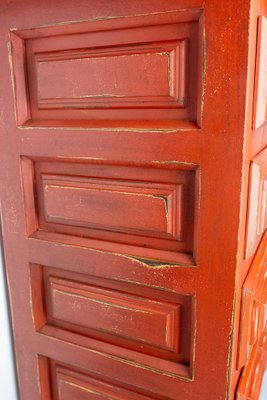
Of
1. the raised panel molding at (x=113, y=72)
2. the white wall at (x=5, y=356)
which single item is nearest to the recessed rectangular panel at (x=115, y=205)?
the raised panel molding at (x=113, y=72)

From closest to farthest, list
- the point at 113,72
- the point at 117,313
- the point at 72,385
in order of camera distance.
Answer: the point at 113,72 < the point at 117,313 < the point at 72,385

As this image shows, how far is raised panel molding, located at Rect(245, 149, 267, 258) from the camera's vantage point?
0.74m

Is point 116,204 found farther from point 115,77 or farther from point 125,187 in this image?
point 115,77

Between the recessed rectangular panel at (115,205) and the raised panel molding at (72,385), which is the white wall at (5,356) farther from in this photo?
the recessed rectangular panel at (115,205)

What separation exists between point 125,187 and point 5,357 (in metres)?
0.60

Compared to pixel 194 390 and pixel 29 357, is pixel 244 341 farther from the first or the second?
pixel 29 357

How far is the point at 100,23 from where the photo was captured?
0.73m

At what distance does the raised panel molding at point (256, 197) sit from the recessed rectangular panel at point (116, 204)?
0.35ft

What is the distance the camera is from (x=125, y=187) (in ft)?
2.64

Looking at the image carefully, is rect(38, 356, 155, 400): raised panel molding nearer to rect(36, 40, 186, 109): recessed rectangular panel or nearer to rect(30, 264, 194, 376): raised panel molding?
rect(30, 264, 194, 376): raised panel molding

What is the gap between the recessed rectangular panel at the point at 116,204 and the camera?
0.77m

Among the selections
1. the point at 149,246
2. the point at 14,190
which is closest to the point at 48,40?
the point at 14,190

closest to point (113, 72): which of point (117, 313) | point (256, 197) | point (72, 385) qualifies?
point (256, 197)

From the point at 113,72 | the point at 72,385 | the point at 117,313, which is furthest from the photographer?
the point at 72,385
